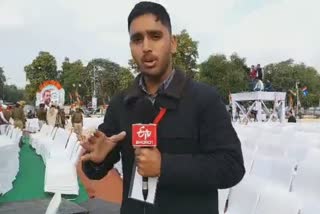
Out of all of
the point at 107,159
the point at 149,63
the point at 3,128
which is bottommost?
the point at 3,128

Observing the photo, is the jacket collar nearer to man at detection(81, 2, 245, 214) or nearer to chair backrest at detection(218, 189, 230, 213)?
man at detection(81, 2, 245, 214)

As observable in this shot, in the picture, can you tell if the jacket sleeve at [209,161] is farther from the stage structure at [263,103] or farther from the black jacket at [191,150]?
the stage structure at [263,103]

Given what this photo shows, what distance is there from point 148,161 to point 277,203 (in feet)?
7.74

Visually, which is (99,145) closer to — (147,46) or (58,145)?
(147,46)

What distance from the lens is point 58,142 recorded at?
9.94 meters

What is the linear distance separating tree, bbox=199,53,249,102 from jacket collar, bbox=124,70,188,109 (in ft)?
187

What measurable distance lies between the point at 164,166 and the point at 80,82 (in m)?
78.9

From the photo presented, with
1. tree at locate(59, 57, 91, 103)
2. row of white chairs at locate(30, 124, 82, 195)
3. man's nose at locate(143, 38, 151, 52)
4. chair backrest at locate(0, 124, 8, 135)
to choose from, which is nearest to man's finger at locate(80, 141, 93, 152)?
man's nose at locate(143, 38, 151, 52)

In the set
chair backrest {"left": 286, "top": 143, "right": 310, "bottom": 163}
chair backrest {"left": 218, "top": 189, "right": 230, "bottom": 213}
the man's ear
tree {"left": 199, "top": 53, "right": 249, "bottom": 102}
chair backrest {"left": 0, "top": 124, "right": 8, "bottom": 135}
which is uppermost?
tree {"left": 199, "top": 53, "right": 249, "bottom": 102}

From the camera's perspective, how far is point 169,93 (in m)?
1.43

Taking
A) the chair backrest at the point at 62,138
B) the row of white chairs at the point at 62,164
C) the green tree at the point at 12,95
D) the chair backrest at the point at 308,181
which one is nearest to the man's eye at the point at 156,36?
the chair backrest at the point at 308,181

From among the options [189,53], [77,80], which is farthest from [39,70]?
[189,53]

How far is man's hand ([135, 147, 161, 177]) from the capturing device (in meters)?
1.27

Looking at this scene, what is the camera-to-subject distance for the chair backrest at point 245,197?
12.5 ft
